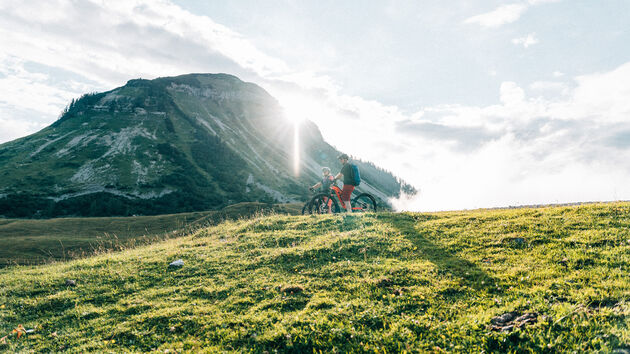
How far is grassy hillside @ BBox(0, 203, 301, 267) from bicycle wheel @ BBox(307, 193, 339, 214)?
8.35m

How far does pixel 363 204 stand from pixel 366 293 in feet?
43.3

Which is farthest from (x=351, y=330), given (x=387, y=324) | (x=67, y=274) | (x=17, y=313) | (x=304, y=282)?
(x=67, y=274)

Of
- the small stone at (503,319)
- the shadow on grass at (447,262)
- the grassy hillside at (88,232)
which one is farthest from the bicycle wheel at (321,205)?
the small stone at (503,319)

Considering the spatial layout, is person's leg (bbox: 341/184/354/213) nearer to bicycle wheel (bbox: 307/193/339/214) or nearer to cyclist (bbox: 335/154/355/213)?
cyclist (bbox: 335/154/355/213)

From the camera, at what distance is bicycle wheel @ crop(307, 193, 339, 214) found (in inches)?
865

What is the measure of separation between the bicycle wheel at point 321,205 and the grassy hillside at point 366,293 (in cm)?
611

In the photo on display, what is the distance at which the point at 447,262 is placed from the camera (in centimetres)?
1094

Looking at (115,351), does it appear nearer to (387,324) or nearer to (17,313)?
(17,313)

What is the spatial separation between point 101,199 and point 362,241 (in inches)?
5217

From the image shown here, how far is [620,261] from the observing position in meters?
8.66

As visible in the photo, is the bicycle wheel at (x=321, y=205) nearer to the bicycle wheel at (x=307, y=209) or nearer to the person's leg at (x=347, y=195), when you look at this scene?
the bicycle wheel at (x=307, y=209)

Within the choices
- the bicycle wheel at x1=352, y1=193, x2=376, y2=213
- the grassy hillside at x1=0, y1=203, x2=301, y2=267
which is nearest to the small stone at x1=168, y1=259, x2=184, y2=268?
the bicycle wheel at x1=352, y1=193, x2=376, y2=213

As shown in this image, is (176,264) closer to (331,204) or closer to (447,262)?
(331,204)

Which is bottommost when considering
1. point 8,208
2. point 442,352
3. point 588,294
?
point 8,208
